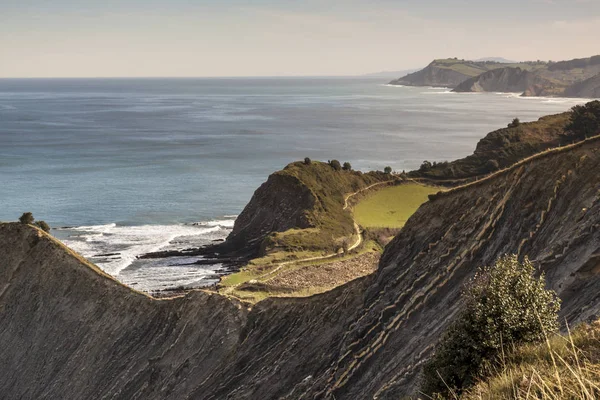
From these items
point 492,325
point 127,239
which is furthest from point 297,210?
point 492,325

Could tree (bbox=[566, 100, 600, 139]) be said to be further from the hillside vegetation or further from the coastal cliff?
the coastal cliff

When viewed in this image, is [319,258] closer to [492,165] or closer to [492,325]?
[492,165]

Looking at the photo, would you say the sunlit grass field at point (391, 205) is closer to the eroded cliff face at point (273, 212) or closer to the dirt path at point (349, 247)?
the dirt path at point (349, 247)

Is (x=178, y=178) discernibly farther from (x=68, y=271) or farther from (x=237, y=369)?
(x=237, y=369)

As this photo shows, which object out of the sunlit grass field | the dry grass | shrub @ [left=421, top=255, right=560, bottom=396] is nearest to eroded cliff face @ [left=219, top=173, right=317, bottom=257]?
the sunlit grass field

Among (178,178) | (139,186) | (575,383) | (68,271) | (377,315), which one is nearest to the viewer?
(575,383)

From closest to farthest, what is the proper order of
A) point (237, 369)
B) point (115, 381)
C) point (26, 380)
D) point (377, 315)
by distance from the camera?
point (377, 315) → point (237, 369) → point (115, 381) → point (26, 380)

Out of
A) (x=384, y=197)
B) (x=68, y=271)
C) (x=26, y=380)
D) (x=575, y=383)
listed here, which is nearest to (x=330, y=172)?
(x=384, y=197)
